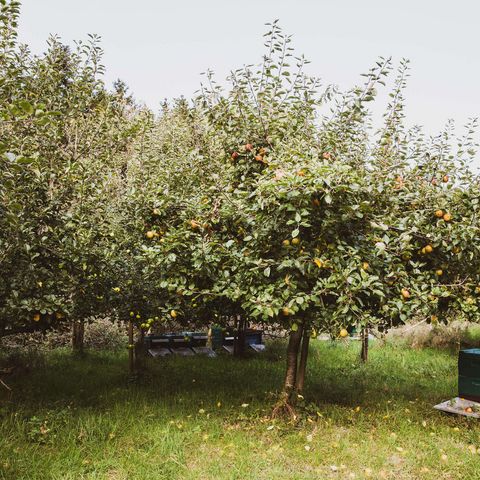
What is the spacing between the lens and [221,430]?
7.25m

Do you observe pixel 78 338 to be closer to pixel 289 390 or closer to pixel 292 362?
pixel 292 362

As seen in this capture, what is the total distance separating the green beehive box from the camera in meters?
8.16

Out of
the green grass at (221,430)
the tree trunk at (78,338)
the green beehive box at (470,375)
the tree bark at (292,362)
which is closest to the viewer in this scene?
the green grass at (221,430)

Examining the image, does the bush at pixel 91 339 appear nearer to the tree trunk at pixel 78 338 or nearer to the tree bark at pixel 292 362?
the tree trunk at pixel 78 338

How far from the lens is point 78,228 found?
25.7 feet

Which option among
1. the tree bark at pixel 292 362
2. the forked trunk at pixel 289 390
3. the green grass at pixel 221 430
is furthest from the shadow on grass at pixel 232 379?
the tree bark at pixel 292 362

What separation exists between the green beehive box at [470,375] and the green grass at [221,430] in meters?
0.54

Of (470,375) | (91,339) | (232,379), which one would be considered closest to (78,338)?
(91,339)

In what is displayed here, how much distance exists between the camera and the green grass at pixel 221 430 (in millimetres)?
5879

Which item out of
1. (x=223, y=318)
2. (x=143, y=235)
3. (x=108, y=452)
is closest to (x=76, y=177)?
(x=143, y=235)

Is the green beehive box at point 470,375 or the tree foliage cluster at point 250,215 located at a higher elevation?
the tree foliage cluster at point 250,215

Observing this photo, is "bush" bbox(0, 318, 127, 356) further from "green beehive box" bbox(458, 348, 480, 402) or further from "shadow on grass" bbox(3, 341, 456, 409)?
"green beehive box" bbox(458, 348, 480, 402)

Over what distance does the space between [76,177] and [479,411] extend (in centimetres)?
787

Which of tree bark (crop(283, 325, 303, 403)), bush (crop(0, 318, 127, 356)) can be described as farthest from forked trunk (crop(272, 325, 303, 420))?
bush (crop(0, 318, 127, 356))
